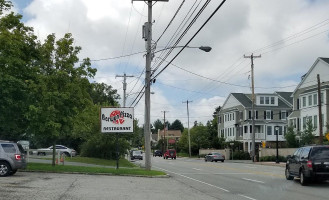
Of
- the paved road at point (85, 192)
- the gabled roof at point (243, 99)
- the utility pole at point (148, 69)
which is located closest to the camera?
the paved road at point (85, 192)

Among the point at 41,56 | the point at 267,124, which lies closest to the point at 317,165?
the point at 41,56

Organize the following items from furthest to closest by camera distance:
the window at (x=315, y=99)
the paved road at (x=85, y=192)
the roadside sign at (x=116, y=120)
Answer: the window at (x=315, y=99) → the roadside sign at (x=116, y=120) → the paved road at (x=85, y=192)

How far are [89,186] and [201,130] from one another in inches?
3314

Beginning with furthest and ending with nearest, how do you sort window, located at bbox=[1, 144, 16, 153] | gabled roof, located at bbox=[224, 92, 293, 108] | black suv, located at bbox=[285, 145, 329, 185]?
gabled roof, located at bbox=[224, 92, 293, 108]
window, located at bbox=[1, 144, 16, 153]
black suv, located at bbox=[285, 145, 329, 185]

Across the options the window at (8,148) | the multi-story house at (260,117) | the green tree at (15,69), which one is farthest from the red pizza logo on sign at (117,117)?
the multi-story house at (260,117)

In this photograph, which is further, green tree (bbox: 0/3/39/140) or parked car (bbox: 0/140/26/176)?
green tree (bbox: 0/3/39/140)

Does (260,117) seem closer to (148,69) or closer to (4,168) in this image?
(148,69)

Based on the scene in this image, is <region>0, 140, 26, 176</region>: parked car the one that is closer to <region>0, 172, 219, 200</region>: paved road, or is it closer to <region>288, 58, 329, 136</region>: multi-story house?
<region>0, 172, 219, 200</region>: paved road

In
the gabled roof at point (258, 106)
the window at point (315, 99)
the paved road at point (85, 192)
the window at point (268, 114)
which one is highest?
the gabled roof at point (258, 106)

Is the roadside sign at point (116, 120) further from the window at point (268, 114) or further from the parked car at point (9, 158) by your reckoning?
the window at point (268, 114)

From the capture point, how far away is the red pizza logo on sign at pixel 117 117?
28.8 meters

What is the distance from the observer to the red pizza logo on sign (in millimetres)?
28797

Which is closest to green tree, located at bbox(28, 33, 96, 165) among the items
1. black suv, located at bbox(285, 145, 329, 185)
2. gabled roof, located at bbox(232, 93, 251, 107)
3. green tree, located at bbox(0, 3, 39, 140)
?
green tree, located at bbox(0, 3, 39, 140)

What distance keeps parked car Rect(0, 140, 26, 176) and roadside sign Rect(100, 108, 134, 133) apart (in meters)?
8.69
